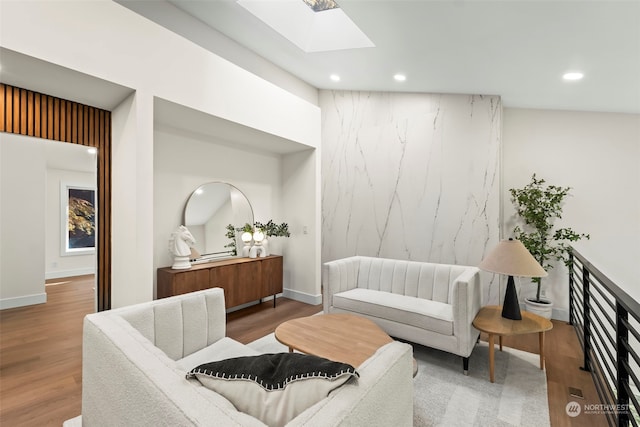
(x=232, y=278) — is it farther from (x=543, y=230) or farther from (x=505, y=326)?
(x=543, y=230)

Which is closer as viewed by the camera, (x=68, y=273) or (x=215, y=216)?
(x=68, y=273)

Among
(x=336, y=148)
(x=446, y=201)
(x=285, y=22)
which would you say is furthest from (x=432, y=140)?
(x=285, y=22)

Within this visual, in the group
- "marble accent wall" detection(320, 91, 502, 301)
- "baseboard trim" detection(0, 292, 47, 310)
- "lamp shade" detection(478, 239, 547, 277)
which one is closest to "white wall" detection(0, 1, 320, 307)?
"baseboard trim" detection(0, 292, 47, 310)

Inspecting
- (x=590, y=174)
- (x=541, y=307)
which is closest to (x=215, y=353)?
(x=541, y=307)

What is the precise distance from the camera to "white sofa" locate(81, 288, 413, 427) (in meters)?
0.79

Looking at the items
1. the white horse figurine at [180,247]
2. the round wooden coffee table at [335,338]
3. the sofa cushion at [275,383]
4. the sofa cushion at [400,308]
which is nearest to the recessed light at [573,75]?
the sofa cushion at [400,308]

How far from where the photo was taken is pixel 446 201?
4.21 metres

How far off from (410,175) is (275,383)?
3.95m

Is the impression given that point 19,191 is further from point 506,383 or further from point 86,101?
point 506,383

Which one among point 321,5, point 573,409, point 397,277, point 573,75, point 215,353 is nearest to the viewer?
point 215,353

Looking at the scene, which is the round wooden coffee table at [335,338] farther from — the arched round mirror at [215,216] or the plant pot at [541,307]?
the plant pot at [541,307]

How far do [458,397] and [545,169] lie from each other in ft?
10.9

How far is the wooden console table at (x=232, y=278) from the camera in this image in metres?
3.25

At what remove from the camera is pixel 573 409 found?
6.84ft
